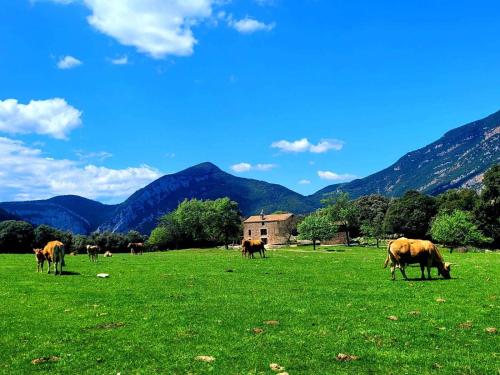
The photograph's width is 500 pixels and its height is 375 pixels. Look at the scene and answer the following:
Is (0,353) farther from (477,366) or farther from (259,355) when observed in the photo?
(477,366)

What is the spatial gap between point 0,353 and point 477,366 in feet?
47.0

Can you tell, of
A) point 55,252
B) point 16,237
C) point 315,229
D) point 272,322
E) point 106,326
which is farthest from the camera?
point 16,237

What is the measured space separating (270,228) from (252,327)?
156756 millimetres

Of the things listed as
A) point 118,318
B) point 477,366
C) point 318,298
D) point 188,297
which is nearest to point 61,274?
point 188,297

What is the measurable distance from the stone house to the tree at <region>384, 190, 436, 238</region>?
37.3 meters

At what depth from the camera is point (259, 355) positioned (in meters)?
13.1

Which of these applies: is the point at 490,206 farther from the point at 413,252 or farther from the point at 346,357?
the point at 346,357

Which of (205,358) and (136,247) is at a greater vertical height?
(136,247)

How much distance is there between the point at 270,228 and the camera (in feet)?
567

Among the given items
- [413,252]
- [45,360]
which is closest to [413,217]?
[413,252]

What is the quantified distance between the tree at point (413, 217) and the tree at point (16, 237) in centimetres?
11558

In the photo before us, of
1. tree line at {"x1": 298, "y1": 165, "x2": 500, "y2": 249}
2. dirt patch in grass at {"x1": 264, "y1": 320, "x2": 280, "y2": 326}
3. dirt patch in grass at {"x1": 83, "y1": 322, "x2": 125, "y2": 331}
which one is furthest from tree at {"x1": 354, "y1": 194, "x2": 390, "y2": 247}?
dirt patch in grass at {"x1": 83, "y1": 322, "x2": 125, "y2": 331}

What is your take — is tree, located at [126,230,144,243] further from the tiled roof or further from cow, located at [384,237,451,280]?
cow, located at [384,237,451,280]

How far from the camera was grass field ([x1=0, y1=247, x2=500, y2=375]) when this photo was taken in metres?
12.4
